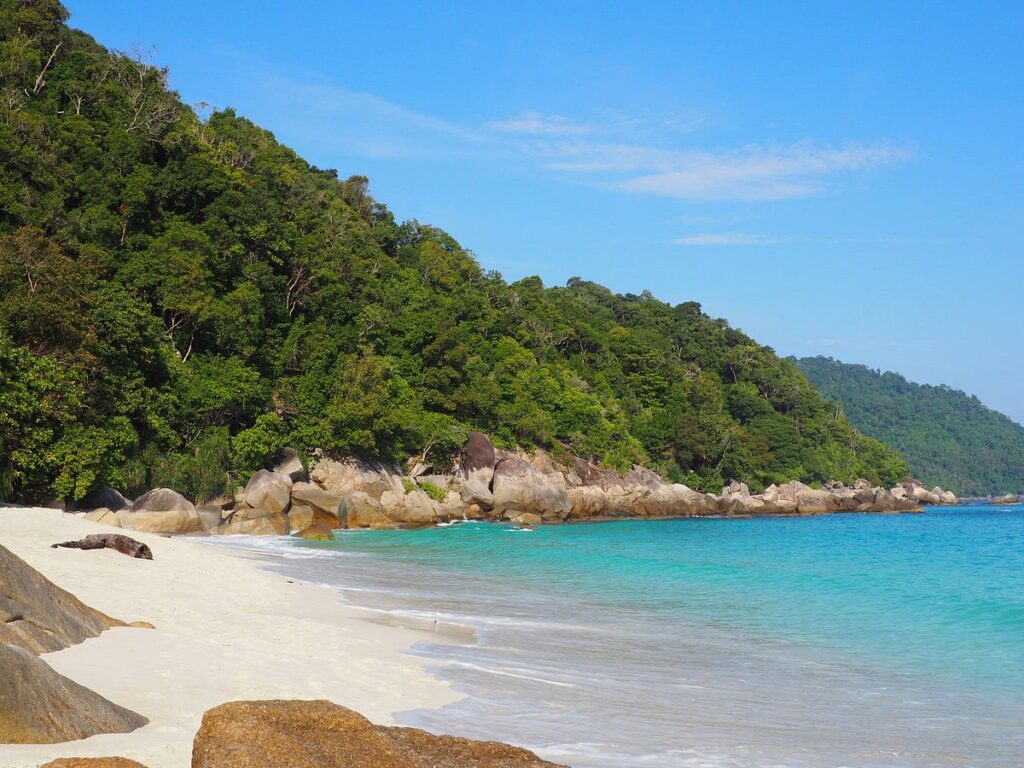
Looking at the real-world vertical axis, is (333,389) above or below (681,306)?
below

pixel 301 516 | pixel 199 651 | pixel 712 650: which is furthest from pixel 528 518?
pixel 199 651

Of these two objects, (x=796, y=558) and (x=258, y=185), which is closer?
(x=796, y=558)

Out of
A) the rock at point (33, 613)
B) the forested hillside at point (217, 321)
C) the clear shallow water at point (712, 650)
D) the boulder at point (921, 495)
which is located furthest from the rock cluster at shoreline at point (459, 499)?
the rock at point (33, 613)

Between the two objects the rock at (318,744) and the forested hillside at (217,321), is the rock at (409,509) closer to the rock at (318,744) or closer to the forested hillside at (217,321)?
the forested hillside at (217,321)

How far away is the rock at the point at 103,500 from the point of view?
1007 inches

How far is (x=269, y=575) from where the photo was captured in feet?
53.0

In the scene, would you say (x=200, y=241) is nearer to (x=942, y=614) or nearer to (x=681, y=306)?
(x=942, y=614)

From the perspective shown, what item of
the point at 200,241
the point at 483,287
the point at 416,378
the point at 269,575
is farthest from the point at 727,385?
the point at 269,575

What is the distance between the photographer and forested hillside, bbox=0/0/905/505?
84.8 ft

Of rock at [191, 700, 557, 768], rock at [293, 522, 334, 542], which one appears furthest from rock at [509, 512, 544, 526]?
rock at [191, 700, 557, 768]

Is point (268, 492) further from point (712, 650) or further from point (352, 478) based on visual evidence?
point (712, 650)

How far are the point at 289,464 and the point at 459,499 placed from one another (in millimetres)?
11385

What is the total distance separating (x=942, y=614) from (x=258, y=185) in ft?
127

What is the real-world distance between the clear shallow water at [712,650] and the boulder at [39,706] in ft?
8.84
